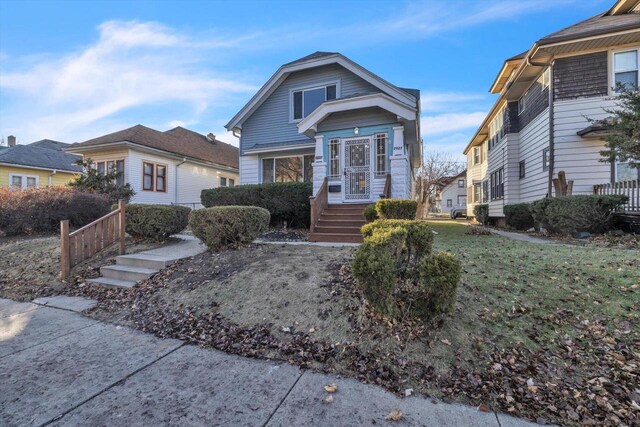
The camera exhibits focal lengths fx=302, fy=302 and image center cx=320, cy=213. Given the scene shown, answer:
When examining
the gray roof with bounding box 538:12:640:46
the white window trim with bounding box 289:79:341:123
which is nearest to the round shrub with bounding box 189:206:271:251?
the white window trim with bounding box 289:79:341:123

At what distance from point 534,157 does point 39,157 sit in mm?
31668

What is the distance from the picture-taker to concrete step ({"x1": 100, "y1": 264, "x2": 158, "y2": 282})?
5.76 m

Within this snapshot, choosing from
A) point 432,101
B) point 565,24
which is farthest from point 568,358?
point 432,101

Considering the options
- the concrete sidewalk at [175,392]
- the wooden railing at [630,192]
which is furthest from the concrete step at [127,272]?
the wooden railing at [630,192]

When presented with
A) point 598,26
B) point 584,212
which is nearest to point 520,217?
point 584,212

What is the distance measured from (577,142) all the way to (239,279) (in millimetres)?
13052

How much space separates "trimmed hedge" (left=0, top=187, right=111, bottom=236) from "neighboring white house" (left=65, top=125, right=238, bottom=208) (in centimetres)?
610

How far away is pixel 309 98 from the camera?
1391 cm

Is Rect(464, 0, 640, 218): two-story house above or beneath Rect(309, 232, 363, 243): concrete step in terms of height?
above

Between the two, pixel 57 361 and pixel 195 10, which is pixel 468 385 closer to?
pixel 57 361

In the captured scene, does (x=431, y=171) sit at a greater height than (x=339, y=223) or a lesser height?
greater

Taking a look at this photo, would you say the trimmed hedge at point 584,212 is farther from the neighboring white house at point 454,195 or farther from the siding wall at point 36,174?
the neighboring white house at point 454,195

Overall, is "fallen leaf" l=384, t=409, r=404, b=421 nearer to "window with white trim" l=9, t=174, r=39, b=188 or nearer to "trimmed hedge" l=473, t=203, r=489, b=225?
"trimmed hedge" l=473, t=203, r=489, b=225

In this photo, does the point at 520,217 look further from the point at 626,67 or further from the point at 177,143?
the point at 177,143
